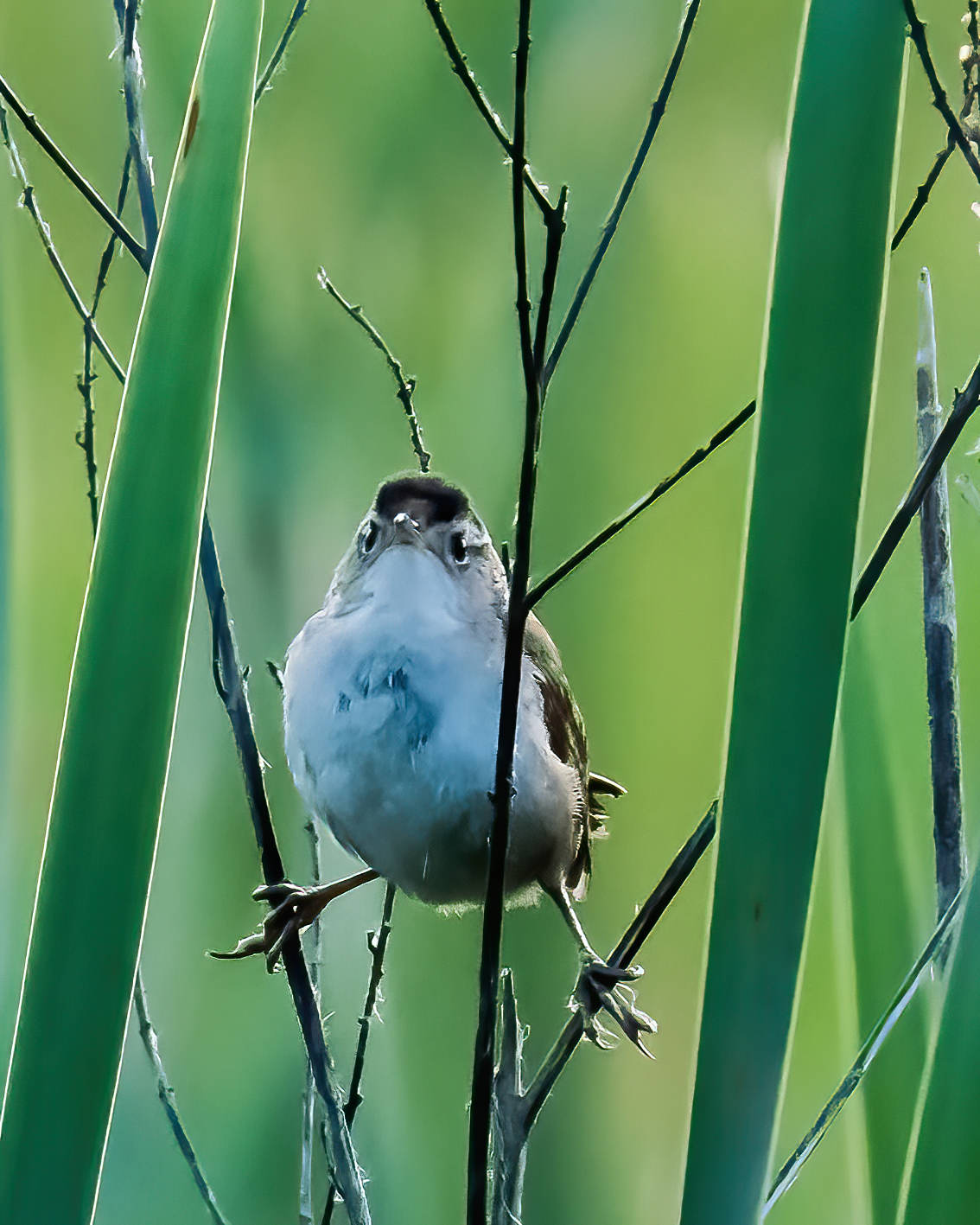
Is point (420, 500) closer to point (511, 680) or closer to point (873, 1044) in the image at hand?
point (511, 680)

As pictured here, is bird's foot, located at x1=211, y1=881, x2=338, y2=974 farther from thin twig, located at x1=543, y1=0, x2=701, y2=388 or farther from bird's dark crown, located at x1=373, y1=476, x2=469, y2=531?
thin twig, located at x1=543, y1=0, x2=701, y2=388

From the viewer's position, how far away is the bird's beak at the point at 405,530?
2.30ft

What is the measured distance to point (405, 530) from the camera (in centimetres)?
71

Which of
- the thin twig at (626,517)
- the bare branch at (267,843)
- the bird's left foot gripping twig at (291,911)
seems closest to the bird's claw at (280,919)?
the bird's left foot gripping twig at (291,911)

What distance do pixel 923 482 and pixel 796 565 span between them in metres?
0.14

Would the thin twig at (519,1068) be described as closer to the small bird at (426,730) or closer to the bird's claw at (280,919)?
the small bird at (426,730)

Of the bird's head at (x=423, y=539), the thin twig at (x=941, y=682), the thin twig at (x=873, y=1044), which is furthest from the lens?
the bird's head at (x=423, y=539)

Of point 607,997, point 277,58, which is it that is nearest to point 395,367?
point 277,58

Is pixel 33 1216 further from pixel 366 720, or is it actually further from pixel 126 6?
pixel 126 6

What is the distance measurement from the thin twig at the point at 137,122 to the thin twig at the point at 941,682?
44 cm

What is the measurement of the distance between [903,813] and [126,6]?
0.68 metres

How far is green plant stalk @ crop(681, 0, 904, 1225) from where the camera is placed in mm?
365

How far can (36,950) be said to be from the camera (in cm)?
43

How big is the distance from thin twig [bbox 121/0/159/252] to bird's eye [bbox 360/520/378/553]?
9.1 inches
